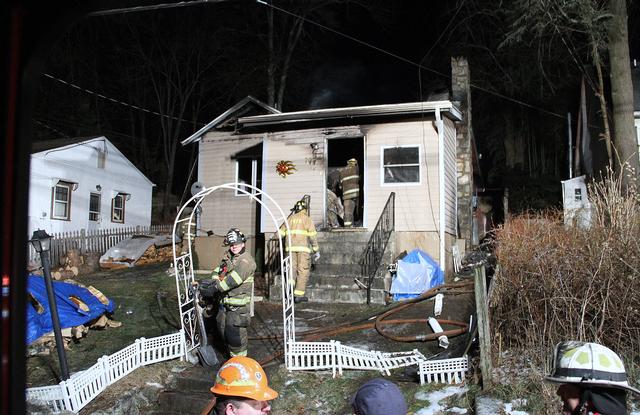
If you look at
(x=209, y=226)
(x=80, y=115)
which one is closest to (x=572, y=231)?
(x=209, y=226)

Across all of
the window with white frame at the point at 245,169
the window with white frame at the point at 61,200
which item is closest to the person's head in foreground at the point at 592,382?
the window with white frame at the point at 245,169

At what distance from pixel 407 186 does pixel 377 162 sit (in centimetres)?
102

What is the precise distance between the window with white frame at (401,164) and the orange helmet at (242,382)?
1090 cm

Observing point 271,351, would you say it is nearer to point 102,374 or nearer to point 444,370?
point 102,374

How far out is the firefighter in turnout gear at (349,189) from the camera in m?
13.4

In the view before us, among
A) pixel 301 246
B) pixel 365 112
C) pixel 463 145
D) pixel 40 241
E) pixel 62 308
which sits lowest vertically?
pixel 62 308

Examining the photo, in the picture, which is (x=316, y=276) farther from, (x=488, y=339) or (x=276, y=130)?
(x=488, y=339)

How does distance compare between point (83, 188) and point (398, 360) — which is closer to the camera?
point (398, 360)

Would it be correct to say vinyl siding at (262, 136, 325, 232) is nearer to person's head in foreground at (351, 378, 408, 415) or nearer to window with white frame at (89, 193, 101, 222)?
person's head in foreground at (351, 378, 408, 415)

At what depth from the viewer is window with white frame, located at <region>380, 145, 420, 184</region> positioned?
43.2ft

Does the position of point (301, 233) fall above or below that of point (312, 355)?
above

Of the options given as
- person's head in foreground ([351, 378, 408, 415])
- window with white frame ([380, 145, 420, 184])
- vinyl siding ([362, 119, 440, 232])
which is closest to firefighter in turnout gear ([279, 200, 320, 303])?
vinyl siding ([362, 119, 440, 232])

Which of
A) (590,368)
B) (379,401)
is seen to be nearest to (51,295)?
(379,401)

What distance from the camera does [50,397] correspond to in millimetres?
5672
